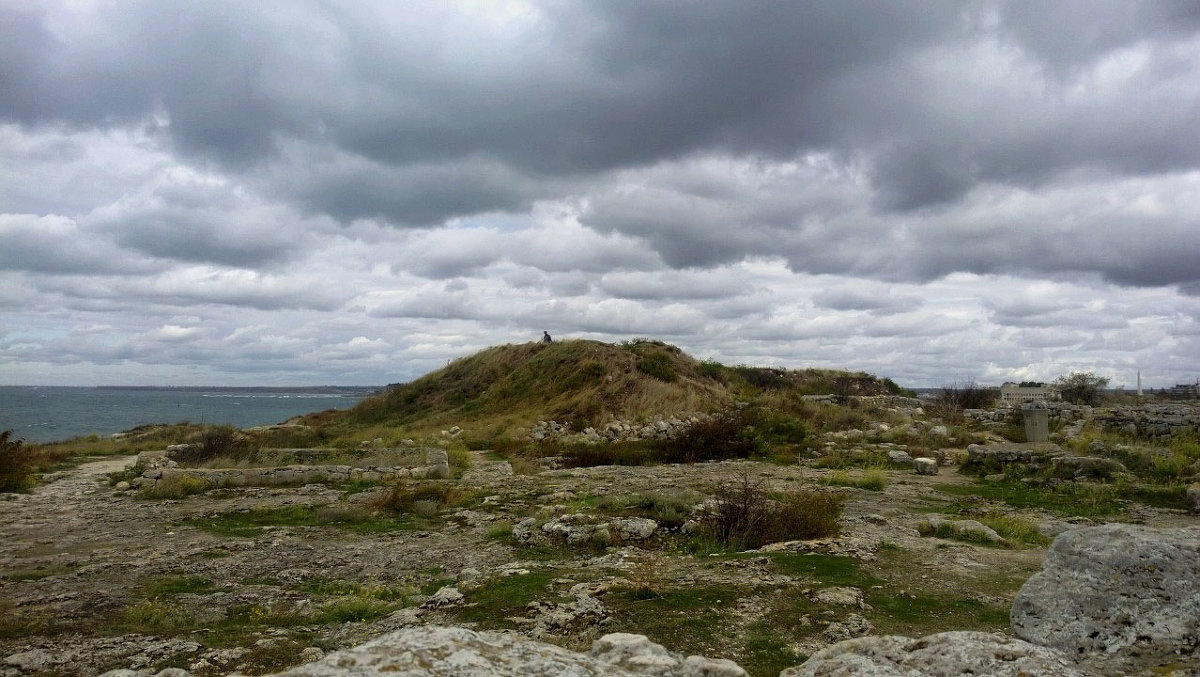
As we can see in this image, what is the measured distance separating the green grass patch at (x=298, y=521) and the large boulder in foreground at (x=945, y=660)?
8701 mm

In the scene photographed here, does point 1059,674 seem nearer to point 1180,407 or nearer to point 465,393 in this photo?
point 1180,407

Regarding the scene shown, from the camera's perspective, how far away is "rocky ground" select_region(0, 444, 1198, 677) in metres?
5.47

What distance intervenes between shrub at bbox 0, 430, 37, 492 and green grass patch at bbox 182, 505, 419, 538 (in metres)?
7.53

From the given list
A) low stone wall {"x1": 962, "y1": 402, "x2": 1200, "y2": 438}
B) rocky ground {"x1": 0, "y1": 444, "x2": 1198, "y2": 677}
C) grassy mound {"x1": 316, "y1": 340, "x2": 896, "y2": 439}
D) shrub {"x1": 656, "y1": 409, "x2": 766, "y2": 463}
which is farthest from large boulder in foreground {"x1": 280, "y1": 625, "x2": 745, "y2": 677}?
grassy mound {"x1": 316, "y1": 340, "x2": 896, "y2": 439}

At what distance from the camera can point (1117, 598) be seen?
13.1 feet

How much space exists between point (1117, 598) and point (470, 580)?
5681mm

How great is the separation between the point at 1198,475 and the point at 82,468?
92.5 ft

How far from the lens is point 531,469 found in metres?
18.1

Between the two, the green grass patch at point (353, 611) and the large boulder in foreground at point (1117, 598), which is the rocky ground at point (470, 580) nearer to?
the green grass patch at point (353, 611)

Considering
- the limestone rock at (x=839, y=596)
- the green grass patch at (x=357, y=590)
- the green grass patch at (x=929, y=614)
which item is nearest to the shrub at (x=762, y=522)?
the limestone rock at (x=839, y=596)

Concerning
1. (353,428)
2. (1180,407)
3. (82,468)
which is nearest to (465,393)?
(353,428)

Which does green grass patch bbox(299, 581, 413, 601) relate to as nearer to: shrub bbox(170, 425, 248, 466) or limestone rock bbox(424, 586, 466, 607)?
limestone rock bbox(424, 586, 466, 607)

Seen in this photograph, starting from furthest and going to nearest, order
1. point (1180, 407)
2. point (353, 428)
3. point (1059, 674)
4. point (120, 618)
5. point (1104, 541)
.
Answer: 1. point (353, 428)
2. point (1180, 407)
3. point (120, 618)
4. point (1104, 541)
5. point (1059, 674)

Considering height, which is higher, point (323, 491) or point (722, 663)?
point (722, 663)
